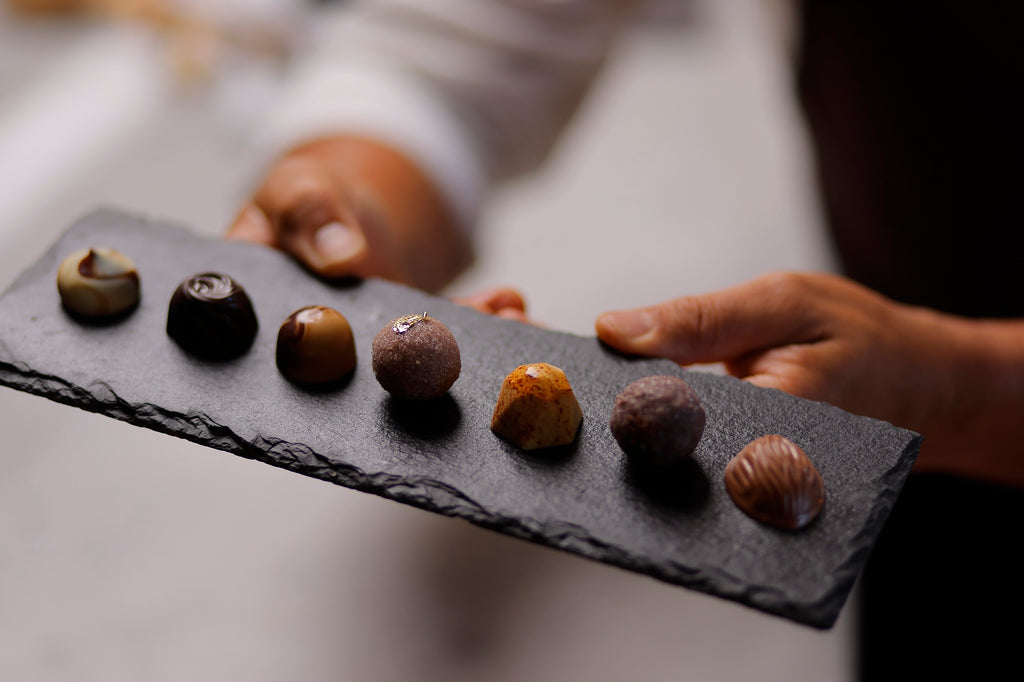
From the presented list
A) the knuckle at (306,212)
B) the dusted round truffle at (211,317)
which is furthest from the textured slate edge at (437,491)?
the knuckle at (306,212)

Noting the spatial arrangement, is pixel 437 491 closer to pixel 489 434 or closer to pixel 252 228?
pixel 489 434

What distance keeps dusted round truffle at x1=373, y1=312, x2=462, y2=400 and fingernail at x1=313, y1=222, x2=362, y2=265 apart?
24 cm

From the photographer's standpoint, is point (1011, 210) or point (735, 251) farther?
A: point (735, 251)

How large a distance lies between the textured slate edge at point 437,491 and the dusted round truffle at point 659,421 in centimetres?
11

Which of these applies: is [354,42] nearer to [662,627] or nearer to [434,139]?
[434,139]

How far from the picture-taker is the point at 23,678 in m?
1.22

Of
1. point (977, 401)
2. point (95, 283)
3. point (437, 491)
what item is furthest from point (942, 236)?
point (95, 283)

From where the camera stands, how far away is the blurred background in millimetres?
1338

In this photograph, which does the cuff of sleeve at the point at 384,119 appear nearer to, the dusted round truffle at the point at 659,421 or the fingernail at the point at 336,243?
the fingernail at the point at 336,243

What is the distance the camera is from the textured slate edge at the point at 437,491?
0.85 meters

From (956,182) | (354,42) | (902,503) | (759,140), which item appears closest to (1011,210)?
(956,182)

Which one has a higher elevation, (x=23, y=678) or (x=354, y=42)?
(x=354, y=42)

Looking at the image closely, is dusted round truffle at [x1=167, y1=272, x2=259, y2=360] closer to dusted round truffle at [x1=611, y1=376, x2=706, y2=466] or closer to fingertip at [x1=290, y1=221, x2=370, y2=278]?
fingertip at [x1=290, y1=221, x2=370, y2=278]

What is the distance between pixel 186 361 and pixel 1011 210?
60.0 inches
